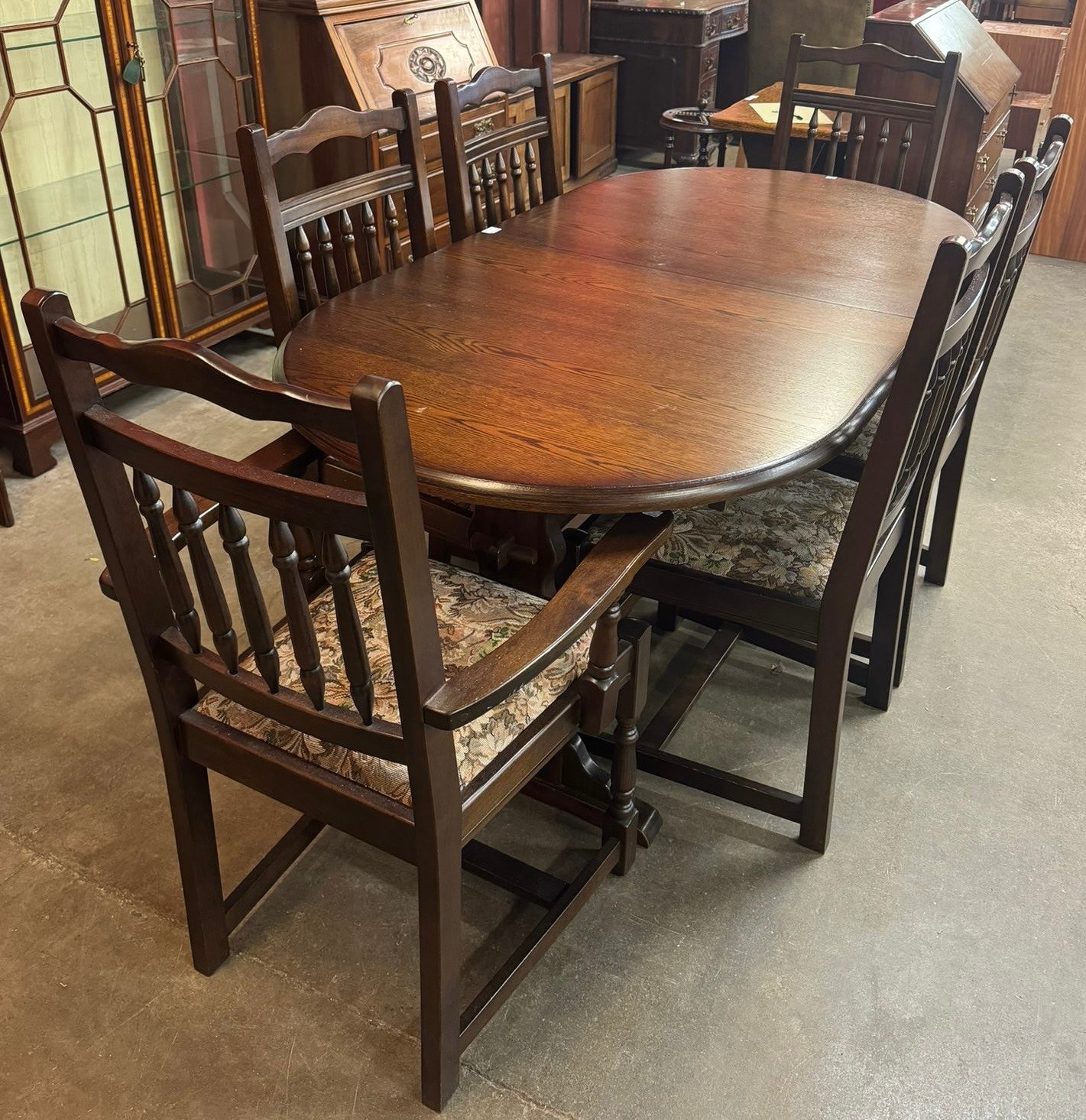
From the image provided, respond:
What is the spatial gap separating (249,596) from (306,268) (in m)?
0.92

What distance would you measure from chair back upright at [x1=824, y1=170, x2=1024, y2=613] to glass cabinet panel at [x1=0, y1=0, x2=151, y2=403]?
2.06 metres

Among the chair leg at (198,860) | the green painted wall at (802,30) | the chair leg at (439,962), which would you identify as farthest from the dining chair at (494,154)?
the green painted wall at (802,30)

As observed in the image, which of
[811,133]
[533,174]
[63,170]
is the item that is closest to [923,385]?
[533,174]

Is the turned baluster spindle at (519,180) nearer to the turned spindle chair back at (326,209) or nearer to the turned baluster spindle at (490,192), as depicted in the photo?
the turned baluster spindle at (490,192)

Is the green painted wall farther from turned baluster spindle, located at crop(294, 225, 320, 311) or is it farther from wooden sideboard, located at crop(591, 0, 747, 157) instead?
turned baluster spindle, located at crop(294, 225, 320, 311)

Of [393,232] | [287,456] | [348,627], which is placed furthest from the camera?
[393,232]

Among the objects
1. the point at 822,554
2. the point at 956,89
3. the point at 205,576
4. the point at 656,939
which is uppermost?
the point at 956,89

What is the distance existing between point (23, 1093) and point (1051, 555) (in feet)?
7.46

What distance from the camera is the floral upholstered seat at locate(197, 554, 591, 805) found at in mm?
1235

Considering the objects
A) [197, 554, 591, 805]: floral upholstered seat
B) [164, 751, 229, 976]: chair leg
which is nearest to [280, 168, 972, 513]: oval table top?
[197, 554, 591, 805]: floral upholstered seat

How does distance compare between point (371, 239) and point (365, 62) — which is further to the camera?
point (365, 62)

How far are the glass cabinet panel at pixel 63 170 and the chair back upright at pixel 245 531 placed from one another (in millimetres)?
1692

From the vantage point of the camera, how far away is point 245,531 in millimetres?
1083

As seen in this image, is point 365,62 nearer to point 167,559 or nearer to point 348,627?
point 167,559
